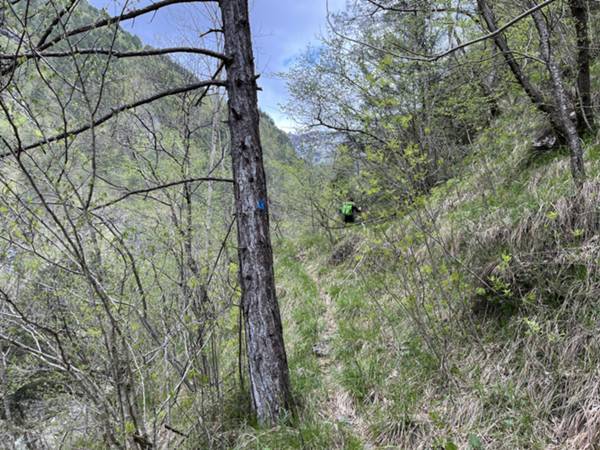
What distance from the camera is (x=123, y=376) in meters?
1.74

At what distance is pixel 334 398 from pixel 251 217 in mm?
1706

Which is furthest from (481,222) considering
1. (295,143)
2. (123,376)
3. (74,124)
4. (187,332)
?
(295,143)

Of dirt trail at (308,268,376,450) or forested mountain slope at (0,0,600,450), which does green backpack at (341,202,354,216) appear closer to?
forested mountain slope at (0,0,600,450)

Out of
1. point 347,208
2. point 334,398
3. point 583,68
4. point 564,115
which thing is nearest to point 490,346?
point 334,398

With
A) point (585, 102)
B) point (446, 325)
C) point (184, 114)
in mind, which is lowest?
point (446, 325)

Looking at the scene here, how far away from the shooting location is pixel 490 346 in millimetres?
2439

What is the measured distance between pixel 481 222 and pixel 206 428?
3069 millimetres

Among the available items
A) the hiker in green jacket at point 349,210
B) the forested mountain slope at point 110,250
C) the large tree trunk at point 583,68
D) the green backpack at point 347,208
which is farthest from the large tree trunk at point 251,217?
the green backpack at point 347,208

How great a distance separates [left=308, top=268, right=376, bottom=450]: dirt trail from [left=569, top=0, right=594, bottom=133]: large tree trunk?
3.52 meters

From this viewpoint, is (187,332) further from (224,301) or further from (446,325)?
(446,325)

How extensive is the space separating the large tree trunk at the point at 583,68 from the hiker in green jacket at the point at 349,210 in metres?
3.92

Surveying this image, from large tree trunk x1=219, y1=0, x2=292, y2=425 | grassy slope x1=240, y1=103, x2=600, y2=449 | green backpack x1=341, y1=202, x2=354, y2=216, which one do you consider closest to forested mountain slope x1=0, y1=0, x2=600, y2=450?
grassy slope x1=240, y1=103, x2=600, y2=449

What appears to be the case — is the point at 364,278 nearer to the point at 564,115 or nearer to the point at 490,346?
the point at 490,346

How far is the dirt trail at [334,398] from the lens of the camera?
2.36 metres
